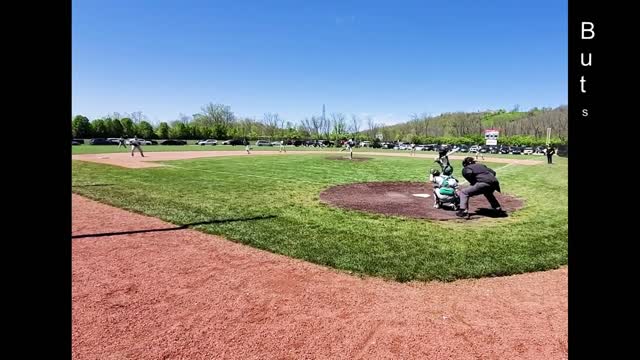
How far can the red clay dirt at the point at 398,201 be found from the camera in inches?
412

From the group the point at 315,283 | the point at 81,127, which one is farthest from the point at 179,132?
the point at 315,283

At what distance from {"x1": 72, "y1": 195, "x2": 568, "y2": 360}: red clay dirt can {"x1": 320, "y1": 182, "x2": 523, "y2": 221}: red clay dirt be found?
15.1ft

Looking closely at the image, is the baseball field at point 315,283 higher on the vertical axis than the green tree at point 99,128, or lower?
lower

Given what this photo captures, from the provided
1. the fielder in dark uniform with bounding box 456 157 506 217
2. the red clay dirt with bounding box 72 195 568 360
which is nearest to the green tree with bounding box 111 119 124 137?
the red clay dirt with bounding box 72 195 568 360

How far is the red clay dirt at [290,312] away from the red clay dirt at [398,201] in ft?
15.1

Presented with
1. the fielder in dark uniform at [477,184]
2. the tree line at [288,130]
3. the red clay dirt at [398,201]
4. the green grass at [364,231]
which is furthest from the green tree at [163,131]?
the fielder in dark uniform at [477,184]

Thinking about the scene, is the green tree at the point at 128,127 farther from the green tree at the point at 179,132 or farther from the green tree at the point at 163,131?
the green tree at the point at 179,132

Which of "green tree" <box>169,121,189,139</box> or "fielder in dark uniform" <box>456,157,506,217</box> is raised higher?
"green tree" <box>169,121,189,139</box>

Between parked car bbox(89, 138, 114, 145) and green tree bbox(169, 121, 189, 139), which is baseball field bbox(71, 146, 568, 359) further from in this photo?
green tree bbox(169, 121, 189, 139)

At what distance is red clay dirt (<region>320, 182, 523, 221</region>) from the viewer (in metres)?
10.5
